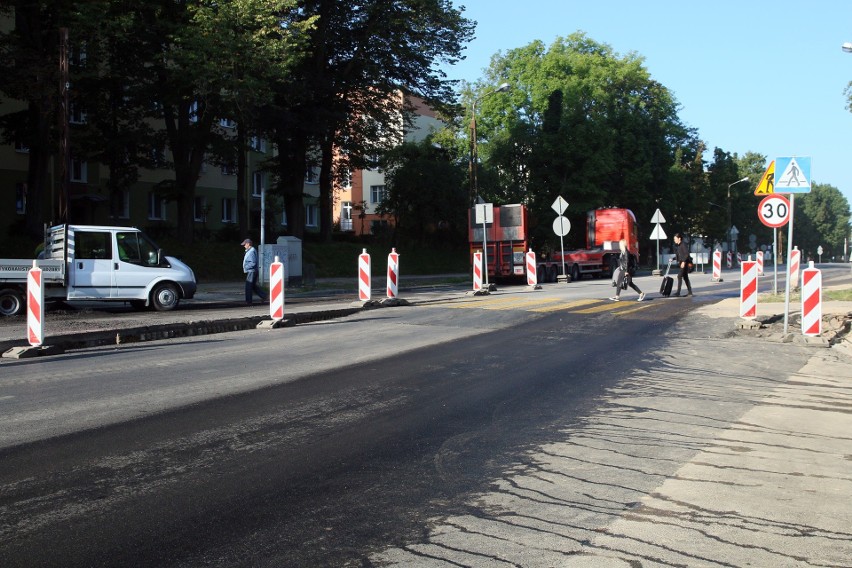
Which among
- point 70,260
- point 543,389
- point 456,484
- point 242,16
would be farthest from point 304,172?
point 456,484

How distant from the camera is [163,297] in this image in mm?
20188

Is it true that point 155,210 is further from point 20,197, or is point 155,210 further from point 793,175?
point 793,175

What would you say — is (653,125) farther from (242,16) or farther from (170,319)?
(170,319)

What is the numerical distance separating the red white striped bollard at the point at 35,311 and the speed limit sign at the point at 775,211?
1198 cm

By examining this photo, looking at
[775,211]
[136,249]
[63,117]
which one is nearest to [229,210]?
[63,117]

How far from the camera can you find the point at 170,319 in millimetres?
17109

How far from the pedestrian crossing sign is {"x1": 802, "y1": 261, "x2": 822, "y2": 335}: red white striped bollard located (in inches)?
55.4

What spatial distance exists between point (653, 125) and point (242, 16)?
4390cm

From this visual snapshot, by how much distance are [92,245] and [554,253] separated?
2303 cm

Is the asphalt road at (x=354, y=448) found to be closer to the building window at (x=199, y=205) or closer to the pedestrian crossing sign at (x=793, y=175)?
the pedestrian crossing sign at (x=793, y=175)

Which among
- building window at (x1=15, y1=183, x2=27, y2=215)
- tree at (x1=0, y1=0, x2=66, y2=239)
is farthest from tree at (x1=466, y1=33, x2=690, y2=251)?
tree at (x1=0, y1=0, x2=66, y2=239)

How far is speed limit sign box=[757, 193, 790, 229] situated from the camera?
48.3 feet

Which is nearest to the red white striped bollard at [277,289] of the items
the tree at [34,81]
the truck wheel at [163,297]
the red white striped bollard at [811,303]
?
the truck wheel at [163,297]

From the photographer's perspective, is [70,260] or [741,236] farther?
[741,236]
